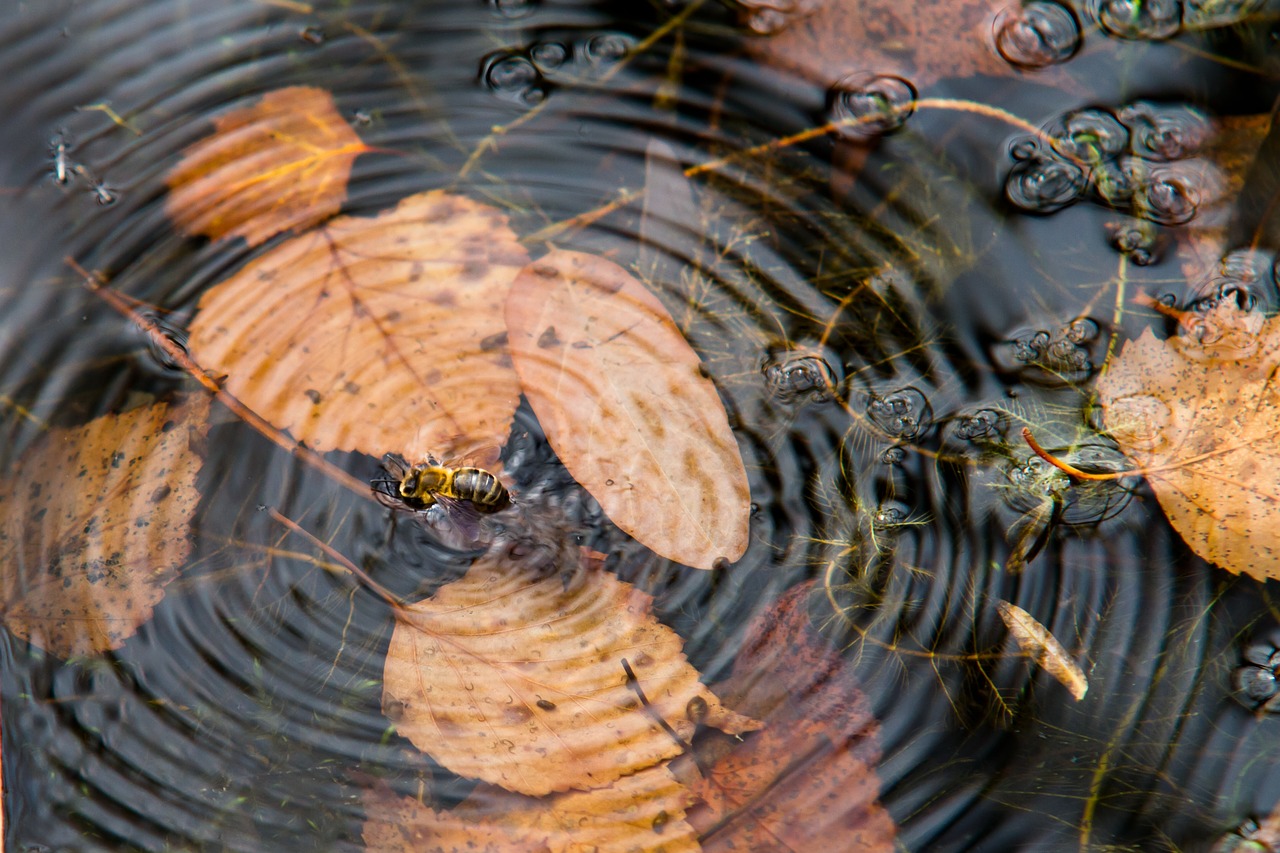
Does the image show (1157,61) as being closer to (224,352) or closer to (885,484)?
(885,484)

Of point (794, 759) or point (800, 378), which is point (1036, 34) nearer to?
point (800, 378)

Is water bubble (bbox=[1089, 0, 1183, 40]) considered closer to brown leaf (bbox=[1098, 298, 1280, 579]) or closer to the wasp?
brown leaf (bbox=[1098, 298, 1280, 579])

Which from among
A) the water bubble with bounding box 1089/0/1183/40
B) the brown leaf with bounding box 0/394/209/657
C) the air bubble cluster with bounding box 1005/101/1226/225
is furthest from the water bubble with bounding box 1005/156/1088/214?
the brown leaf with bounding box 0/394/209/657

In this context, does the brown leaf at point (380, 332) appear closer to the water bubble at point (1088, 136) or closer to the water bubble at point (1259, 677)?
the water bubble at point (1088, 136)

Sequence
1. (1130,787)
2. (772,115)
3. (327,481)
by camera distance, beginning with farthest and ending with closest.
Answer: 1. (772,115)
2. (327,481)
3. (1130,787)

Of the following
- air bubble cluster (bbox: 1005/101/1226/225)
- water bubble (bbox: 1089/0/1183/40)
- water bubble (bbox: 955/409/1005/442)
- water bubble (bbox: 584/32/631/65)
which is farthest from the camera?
water bubble (bbox: 584/32/631/65)

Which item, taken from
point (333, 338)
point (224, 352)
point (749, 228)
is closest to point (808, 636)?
point (749, 228)
